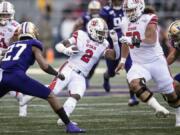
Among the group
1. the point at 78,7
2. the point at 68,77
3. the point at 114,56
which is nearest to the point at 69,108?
the point at 68,77

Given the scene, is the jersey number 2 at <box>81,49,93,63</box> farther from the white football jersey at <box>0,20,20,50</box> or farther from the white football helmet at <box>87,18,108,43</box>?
the white football jersey at <box>0,20,20,50</box>

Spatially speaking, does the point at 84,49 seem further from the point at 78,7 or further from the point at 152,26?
the point at 78,7

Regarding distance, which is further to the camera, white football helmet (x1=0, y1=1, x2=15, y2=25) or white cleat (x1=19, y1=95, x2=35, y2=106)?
white football helmet (x1=0, y1=1, x2=15, y2=25)

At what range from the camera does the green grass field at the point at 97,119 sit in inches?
321

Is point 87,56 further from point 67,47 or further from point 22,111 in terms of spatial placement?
point 22,111

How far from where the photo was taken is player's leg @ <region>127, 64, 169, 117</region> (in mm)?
8141

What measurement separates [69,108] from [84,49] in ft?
3.41

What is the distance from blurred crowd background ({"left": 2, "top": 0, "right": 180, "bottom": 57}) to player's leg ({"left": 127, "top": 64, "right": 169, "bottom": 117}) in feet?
44.4

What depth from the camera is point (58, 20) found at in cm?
2367

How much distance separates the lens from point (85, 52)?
944 centimetres

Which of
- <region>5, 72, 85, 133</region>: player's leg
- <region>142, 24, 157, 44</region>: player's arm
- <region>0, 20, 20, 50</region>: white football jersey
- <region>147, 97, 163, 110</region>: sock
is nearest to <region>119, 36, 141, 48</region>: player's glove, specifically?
<region>142, 24, 157, 44</region>: player's arm

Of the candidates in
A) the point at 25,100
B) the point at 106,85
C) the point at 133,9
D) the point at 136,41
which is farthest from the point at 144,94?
the point at 106,85

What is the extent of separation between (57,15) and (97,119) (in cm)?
1492

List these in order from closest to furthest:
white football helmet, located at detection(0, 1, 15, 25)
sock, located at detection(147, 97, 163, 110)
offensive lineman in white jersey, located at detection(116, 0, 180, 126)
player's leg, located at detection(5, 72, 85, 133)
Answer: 1. player's leg, located at detection(5, 72, 85, 133)
2. sock, located at detection(147, 97, 163, 110)
3. offensive lineman in white jersey, located at detection(116, 0, 180, 126)
4. white football helmet, located at detection(0, 1, 15, 25)
